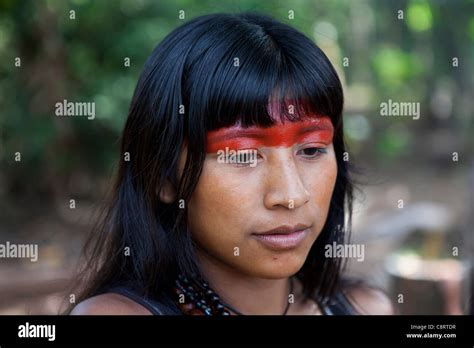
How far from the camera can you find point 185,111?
4.32 feet

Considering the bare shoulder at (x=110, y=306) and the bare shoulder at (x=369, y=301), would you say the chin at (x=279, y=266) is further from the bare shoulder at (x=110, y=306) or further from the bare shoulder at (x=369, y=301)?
the bare shoulder at (x=369, y=301)

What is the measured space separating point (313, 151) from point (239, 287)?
1.07 ft

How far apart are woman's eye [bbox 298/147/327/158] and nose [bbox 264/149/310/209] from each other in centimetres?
6

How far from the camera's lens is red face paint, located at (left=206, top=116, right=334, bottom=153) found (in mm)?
1316

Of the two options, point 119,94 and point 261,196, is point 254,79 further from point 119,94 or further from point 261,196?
point 119,94

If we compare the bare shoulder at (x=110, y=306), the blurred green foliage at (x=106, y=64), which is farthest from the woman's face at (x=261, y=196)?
the blurred green foliage at (x=106, y=64)

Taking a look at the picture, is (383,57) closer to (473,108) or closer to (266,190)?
(473,108)

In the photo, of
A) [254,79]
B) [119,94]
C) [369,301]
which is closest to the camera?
[254,79]

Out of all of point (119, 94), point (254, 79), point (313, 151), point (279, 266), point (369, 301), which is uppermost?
point (119, 94)

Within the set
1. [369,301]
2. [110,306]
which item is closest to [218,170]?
[110,306]

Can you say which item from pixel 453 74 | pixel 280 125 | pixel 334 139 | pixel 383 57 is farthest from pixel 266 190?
pixel 453 74

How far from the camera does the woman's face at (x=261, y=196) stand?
1.32 meters

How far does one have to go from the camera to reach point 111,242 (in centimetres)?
144
